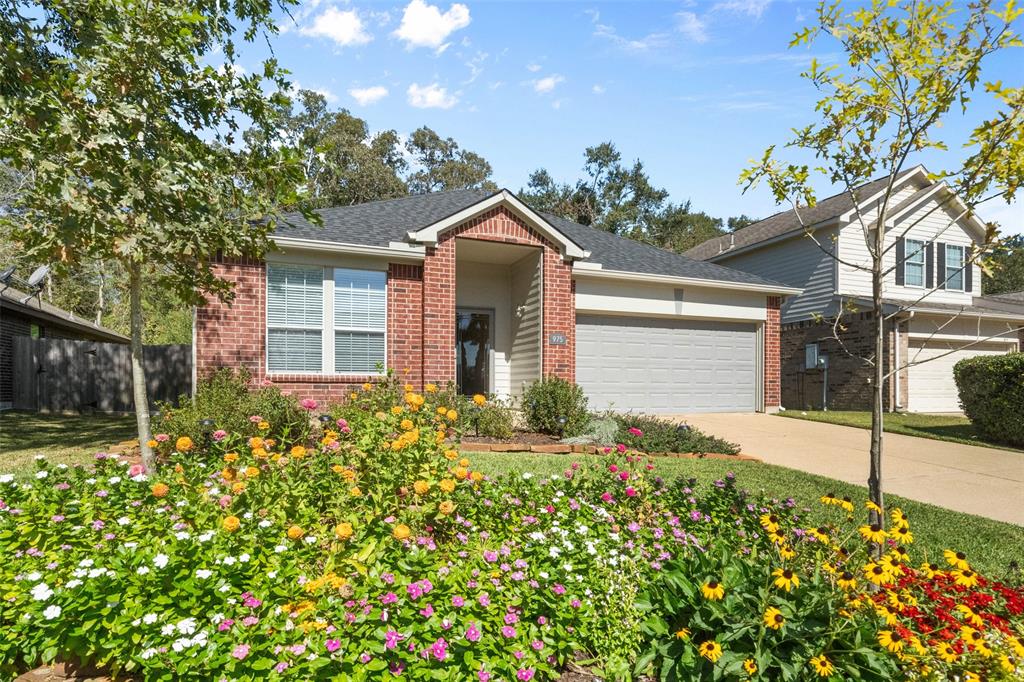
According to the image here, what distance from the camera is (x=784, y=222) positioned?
19719 millimetres

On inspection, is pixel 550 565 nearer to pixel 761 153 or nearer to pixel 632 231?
pixel 761 153

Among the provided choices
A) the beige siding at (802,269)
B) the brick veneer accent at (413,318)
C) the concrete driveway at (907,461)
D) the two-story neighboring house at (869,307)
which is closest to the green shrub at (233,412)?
the brick veneer accent at (413,318)

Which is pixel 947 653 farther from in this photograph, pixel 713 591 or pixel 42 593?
pixel 42 593

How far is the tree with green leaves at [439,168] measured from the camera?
3569 centimetres

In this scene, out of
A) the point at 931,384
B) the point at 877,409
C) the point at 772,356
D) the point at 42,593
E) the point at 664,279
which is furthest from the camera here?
the point at 931,384

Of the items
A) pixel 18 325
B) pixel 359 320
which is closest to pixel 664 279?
pixel 359 320

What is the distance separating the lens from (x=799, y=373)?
57.8 ft

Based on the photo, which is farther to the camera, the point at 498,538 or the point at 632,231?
the point at 632,231

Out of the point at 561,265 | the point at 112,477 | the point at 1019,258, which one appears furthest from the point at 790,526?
the point at 1019,258

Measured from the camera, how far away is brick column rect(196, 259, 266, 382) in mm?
9461

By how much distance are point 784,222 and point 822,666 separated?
20.4 m

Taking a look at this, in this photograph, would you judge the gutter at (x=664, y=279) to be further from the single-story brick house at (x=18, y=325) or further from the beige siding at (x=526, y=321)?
the single-story brick house at (x=18, y=325)

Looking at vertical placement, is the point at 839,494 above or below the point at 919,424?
above

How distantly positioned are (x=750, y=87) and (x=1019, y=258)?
53262 mm
